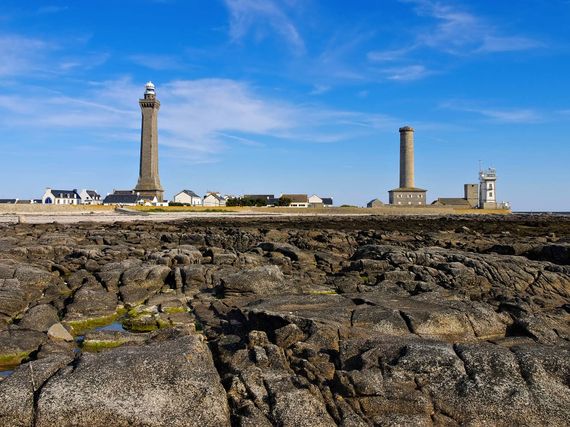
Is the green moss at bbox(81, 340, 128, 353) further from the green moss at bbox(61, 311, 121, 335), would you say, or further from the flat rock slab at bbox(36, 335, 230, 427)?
the flat rock slab at bbox(36, 335, 230, 427)

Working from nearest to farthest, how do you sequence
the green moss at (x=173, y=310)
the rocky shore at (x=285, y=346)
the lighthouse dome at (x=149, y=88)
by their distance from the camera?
the rocky shore at (x=285, y=346) → the green moss at (x=173, y=310) → the lighthouse dome at (x=149, y=88)

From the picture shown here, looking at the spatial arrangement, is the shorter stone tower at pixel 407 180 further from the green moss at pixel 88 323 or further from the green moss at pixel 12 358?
the green moss at pixel 12 358

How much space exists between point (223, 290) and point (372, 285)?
4.16m

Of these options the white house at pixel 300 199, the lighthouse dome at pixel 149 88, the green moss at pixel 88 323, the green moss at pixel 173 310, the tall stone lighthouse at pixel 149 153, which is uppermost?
the lighthouse dome at pixel 149 88

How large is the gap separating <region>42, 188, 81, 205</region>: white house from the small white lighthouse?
312ft

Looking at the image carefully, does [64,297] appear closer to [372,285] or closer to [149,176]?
[372,285]

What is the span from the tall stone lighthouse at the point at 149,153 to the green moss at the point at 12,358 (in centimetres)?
8423

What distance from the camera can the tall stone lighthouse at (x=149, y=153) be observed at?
8975cm

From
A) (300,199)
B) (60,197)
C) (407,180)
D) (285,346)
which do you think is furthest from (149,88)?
(285,346)

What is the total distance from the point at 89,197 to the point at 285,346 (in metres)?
125

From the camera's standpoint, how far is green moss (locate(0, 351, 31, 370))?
8352 mm

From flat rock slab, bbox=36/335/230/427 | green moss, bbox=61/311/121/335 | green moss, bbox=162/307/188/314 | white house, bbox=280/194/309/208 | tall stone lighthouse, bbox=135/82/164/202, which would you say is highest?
tall stone lighthouse, bbox=135/82/164/202

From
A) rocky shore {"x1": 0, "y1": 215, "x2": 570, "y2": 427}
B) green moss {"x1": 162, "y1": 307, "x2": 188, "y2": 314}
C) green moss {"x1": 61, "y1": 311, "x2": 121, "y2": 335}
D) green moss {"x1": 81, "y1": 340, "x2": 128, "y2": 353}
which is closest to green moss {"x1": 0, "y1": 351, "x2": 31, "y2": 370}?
rocky shore {"x1": 0, "y1": 215, "x2": 570, "y2": 427}

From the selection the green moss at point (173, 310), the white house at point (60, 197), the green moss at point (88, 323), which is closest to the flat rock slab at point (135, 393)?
the green moss at point (88, 323)
